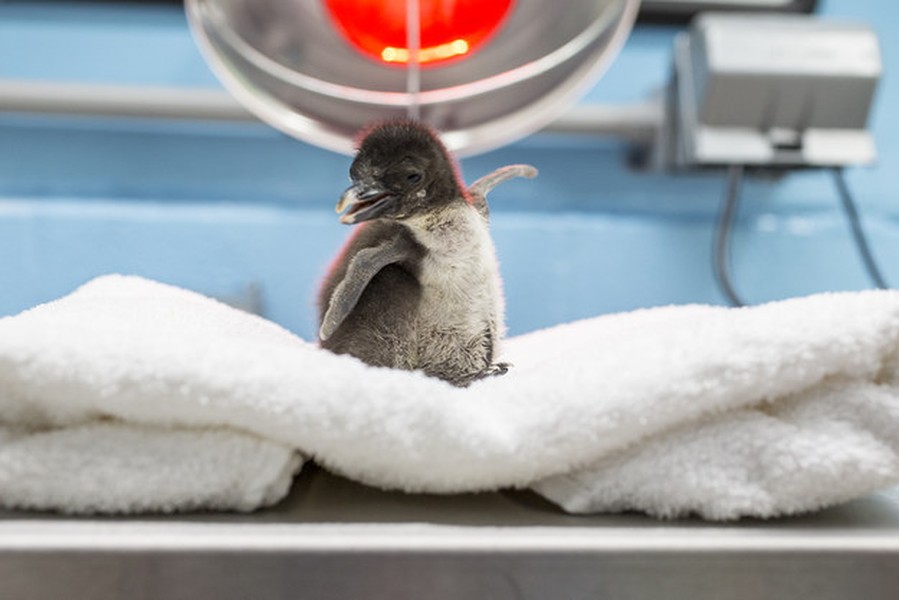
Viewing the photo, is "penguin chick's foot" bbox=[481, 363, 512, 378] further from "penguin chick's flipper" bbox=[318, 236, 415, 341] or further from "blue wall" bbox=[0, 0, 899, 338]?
"blue wall" bbox=[0, 0, 899, 338]

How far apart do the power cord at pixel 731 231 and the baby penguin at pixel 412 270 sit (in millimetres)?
681

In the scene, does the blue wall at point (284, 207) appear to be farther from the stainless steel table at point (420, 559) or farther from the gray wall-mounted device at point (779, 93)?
the stainless steel table at point (420, 559)

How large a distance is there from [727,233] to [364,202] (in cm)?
82

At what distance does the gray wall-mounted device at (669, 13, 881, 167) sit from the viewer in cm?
104

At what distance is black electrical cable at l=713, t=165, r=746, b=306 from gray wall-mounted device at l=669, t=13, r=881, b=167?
36 mm

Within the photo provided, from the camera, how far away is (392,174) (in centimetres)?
42

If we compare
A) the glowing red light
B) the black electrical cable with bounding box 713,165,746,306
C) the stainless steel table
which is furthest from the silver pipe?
the stainless steel table

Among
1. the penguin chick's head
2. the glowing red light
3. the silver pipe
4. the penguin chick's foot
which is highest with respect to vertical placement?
the glowing red light

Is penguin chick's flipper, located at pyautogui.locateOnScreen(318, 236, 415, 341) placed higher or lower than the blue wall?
higher

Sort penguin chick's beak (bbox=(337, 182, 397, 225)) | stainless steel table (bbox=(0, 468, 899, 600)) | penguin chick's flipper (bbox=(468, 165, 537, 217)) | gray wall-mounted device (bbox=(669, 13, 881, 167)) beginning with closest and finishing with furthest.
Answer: stainless steel table (bbox=(0, 468, 899, 600)), penguin chick's beak (bbox=(337, 182, 397, 225)), penguin chick's flipper (bbox=(468, 165, 537, 217)), gray wall-mounted device (bbox=(669, 13, 881, 167))

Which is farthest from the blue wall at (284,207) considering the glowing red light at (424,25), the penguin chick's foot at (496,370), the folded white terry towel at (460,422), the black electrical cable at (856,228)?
the folded white terry towel at (460,422)

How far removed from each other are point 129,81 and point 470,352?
87 cm

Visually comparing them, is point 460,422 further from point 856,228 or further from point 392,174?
point 856,228

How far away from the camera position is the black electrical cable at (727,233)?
1.08 metres
